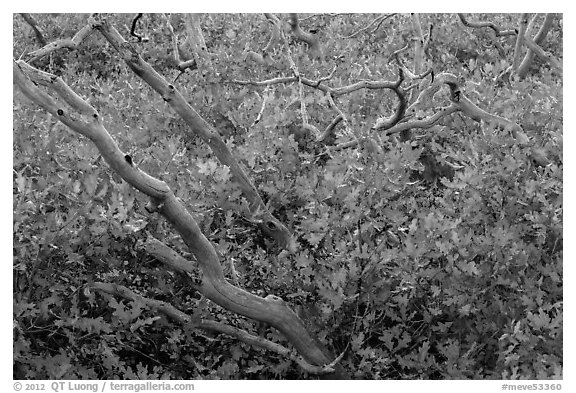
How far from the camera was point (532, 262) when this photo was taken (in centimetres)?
323

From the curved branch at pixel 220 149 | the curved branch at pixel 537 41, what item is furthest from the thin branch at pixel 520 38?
the curved branch at pixel 220 149

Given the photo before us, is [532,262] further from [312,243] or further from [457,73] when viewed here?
[457,73]

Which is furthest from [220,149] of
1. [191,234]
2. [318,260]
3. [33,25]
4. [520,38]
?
[520,38]

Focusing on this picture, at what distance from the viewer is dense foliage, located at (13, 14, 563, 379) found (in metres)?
3.16

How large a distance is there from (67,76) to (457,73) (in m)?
2.78

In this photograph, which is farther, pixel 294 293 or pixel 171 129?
pixel 171 129

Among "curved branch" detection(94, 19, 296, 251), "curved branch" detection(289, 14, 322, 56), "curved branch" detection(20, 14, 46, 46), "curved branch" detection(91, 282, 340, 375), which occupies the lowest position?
"curved branch" detection(91, 282, 340, 375)

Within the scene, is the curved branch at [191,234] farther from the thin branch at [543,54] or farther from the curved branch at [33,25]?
the thin branch at [543,54]

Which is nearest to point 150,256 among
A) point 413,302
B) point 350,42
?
point 413,302

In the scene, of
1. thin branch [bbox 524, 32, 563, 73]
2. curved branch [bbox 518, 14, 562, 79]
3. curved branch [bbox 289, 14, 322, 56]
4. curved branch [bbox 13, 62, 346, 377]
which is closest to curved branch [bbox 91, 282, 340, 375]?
curved branch [bbox 13, 62, 346, 377]

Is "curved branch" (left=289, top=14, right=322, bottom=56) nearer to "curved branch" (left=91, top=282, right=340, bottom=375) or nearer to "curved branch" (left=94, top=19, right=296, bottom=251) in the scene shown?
"curved branch" (left=94, top=19, right=296, bottom=251)

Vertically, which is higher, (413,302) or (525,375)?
(413,302)

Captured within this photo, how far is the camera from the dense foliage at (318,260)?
316 cm

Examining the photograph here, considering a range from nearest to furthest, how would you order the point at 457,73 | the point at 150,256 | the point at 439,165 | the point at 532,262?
1. the point at 532,262
2. the point at 150,256
3. the point at 439,165
4. the point at 457,73
